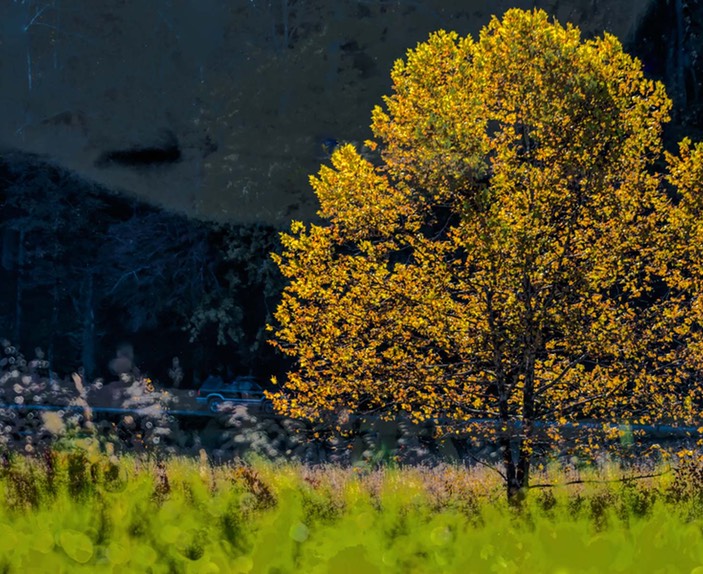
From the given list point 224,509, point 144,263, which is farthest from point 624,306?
point 144,263

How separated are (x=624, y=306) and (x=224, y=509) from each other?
211 inches

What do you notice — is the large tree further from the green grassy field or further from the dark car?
the dark car

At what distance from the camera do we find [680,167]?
9297mm

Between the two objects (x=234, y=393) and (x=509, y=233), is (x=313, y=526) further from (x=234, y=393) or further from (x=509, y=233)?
(x=234, y=393)

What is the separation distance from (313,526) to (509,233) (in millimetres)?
4029

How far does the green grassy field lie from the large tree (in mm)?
1290

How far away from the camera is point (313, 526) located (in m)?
5.88

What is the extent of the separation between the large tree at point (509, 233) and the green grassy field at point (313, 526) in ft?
4.23

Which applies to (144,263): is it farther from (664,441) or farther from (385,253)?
(385,253)

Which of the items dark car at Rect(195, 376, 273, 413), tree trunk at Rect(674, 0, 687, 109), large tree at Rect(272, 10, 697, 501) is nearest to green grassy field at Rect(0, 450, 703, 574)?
large tree at Rect(272, 10, 697, 501)

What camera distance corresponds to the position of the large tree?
929 cm

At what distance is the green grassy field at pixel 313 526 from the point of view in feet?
13.4

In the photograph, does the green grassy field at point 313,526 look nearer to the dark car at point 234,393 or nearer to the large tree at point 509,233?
the large tree at point 509,233

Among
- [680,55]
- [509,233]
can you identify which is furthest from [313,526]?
[680,55]
